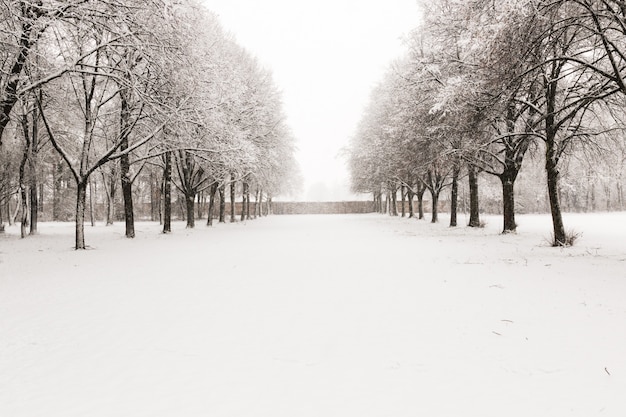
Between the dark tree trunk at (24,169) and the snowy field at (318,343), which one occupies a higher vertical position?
the dark tree trunk at (24,169)

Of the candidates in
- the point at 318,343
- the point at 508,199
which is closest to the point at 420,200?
the point at 508,199

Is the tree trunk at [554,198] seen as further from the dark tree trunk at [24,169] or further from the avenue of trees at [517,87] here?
the dark tree trunk at [24,169]

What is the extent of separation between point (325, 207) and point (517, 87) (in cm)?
6706

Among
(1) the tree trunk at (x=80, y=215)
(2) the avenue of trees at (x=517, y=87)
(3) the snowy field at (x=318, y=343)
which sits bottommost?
(3) the snowy field at (x=318, y=343)

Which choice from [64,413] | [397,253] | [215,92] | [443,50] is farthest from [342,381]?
[443,50]

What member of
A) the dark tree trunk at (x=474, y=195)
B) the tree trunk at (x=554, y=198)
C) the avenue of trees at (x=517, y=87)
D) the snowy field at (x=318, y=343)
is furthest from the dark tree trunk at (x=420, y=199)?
the snowy field at (x=318, y=343)

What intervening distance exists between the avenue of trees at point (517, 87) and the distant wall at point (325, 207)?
4784cm

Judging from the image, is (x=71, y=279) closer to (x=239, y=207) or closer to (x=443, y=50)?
(x=443, y=50)

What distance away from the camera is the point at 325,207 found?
7700cm

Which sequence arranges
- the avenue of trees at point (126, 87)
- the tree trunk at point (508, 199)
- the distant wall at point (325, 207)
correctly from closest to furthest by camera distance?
the avenue of trees at point (126, 87), the tree trunk at point (508, 199), the distant wall at point (325, 207)

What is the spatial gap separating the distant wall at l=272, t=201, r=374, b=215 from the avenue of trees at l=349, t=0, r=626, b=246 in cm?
4784

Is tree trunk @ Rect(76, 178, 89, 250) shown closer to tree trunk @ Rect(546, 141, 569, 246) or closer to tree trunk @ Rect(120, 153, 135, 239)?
tree trunk @ Rect(120, 153, 135, 239)

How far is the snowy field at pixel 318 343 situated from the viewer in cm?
285

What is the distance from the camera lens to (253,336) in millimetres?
4324
